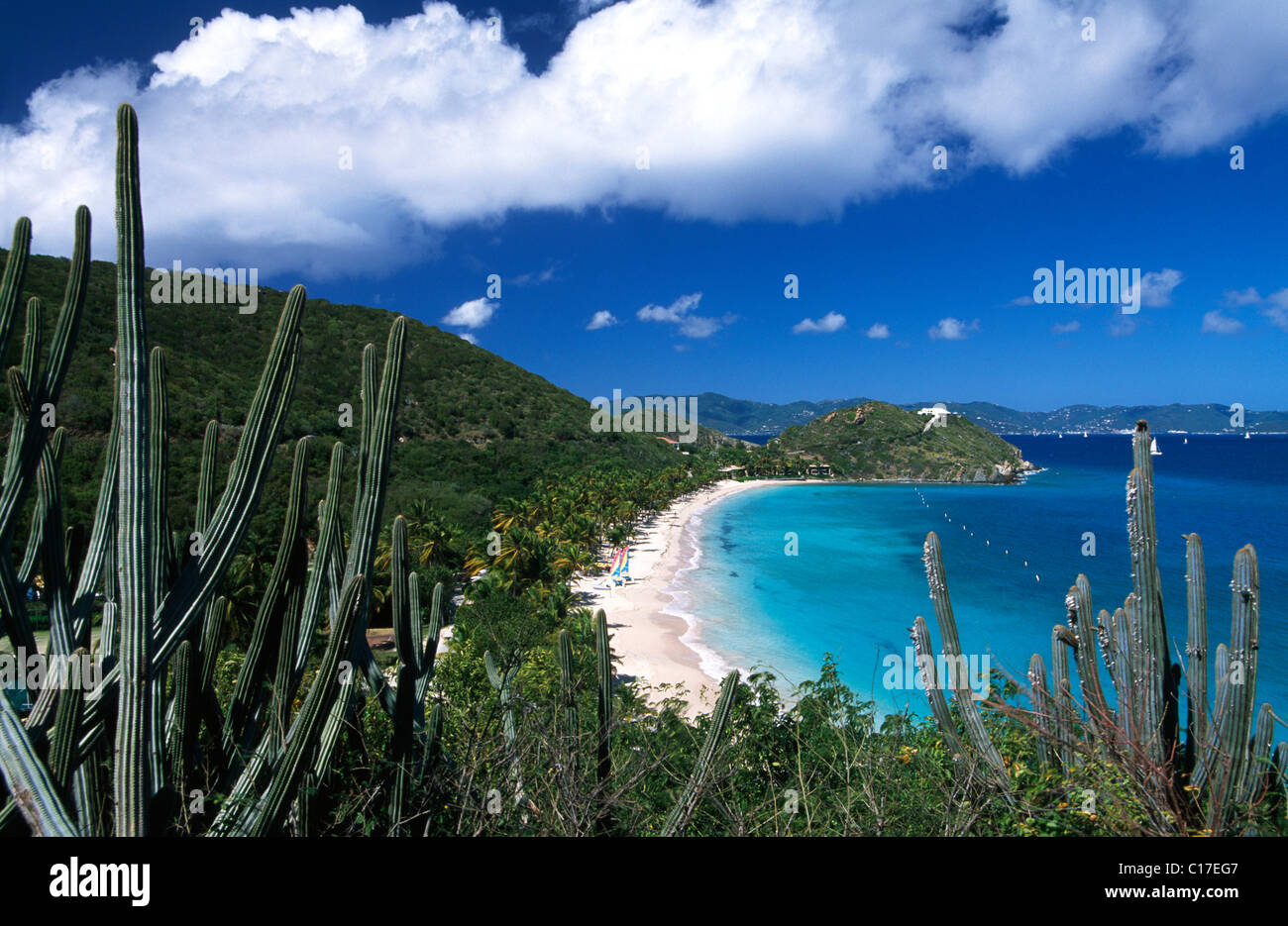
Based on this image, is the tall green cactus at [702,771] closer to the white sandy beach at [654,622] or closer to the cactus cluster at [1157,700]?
the cactus cluster at [1157,700]

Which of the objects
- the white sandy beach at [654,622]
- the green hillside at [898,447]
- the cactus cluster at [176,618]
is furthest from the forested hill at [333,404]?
the green hillside at [898,447]

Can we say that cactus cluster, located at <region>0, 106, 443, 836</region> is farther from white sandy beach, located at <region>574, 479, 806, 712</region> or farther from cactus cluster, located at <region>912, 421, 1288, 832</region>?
white sandy beach, located at <region>574, 479, 806, 712</region>

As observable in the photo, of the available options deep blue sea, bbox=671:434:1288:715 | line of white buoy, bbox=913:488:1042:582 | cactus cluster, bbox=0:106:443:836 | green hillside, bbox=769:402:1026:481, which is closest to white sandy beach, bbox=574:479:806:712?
deep blue sea, bbox=671:434:1288:715

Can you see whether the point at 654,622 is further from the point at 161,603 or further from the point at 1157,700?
the point at 161,603

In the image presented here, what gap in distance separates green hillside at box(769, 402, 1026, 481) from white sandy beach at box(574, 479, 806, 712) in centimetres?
5635

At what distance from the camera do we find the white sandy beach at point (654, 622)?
2119 centimetres

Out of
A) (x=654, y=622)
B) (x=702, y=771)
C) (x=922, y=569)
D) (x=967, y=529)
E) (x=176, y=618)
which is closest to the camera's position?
(x=176, y=618)

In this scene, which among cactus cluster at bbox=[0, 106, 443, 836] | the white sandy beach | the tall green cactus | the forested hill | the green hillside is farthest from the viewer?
the green hillside

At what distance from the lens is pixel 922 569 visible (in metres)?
45.2

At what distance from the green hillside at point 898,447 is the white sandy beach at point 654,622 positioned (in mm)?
56353

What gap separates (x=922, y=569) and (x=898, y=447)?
198 feet

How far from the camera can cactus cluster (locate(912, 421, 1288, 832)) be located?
4.78m

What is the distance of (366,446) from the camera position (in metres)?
3.96

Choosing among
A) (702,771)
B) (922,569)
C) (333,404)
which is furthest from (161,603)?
(922,569)
